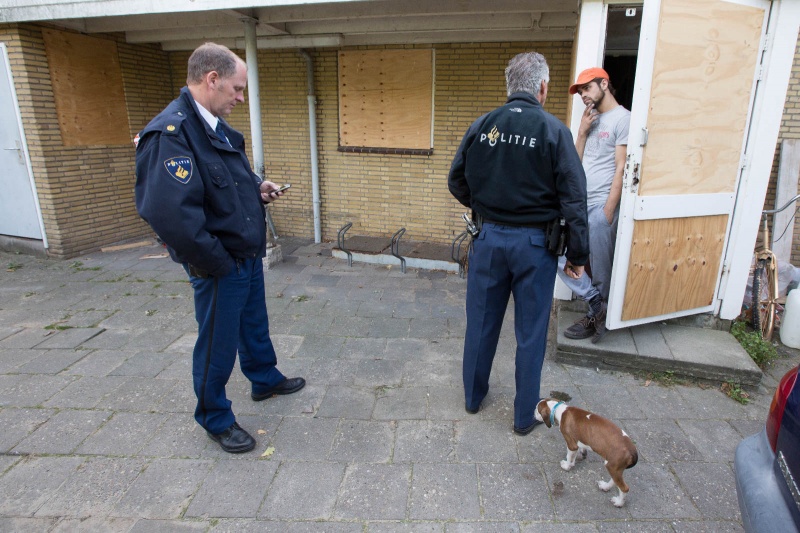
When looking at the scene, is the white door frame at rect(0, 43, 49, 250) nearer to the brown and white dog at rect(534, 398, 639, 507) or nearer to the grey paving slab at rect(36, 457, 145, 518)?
the grey paving slab at rect(36, 457, 145, 518)

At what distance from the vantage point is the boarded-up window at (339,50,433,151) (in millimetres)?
7059

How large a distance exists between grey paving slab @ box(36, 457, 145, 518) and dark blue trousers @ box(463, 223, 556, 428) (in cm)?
206

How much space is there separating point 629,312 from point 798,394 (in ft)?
6.93

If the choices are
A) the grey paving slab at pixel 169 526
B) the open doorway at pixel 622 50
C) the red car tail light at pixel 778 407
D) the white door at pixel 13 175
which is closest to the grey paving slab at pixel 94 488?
the grey paving slab at pixel 169 526

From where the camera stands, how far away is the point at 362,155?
7621mm

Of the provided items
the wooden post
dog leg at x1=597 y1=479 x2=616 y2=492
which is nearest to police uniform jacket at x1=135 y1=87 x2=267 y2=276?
dog leg at x1=597 y1=479 x2=616 y2=492

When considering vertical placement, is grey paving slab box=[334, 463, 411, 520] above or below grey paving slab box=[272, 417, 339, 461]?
below

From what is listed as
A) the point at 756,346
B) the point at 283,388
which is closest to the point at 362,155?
the point at 283,388

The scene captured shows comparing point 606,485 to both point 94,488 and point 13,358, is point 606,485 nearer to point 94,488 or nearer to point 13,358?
point 94,488

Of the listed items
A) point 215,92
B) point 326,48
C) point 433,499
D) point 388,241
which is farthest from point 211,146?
point 326,48

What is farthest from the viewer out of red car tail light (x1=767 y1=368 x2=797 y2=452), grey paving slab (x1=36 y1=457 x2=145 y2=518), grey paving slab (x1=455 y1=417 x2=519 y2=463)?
grey paving slab (x1=455 y1=417 x2=519 y2=463)

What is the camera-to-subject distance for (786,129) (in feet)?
17.4

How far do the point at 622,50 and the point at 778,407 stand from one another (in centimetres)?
693

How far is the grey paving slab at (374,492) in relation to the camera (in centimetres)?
235
